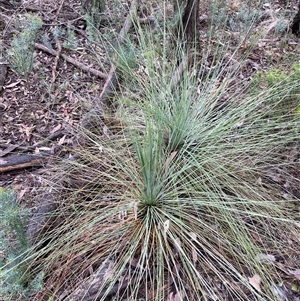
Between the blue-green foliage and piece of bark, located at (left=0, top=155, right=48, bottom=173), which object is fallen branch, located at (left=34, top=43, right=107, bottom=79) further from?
the blue-green foliage

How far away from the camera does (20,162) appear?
2.31 metres

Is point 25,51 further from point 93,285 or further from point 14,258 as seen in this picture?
point 93,285

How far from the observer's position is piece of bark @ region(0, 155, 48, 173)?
228 cm

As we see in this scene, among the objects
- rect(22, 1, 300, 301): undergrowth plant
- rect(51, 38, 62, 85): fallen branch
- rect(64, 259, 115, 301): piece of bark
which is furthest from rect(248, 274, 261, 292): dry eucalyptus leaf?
rect(51, 38, 62, 85): fallen branch

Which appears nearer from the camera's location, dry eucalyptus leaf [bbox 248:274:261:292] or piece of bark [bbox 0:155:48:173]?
dry eucalyptus leaf [bbox 248:274:261:292]

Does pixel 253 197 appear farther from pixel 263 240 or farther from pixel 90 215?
pixel 90 215

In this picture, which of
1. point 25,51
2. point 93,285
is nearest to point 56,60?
point 25,51

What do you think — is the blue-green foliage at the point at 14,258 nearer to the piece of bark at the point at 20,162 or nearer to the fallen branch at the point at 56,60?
the piece of bark at the point at 20,162

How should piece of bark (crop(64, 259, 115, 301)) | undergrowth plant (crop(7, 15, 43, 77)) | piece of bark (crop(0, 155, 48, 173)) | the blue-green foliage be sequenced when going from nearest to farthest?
the blue-green foliage < piece of bark (crop(64, 259, 115, 301)) < piece of bark (crop(0, 155, 48, 173)) < undergrowth plant (crop(7, 15, 43, 77))

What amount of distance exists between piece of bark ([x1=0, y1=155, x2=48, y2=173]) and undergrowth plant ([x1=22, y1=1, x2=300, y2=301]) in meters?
0.27

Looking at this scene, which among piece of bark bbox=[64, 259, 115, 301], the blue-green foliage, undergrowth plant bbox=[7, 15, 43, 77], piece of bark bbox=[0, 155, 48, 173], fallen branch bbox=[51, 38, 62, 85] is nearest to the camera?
the blue-green foliage

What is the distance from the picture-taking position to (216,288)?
5.42 ft

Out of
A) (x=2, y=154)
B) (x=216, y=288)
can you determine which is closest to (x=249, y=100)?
(x=216, y=288)

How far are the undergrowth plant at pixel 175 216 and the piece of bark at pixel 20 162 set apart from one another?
274mm
